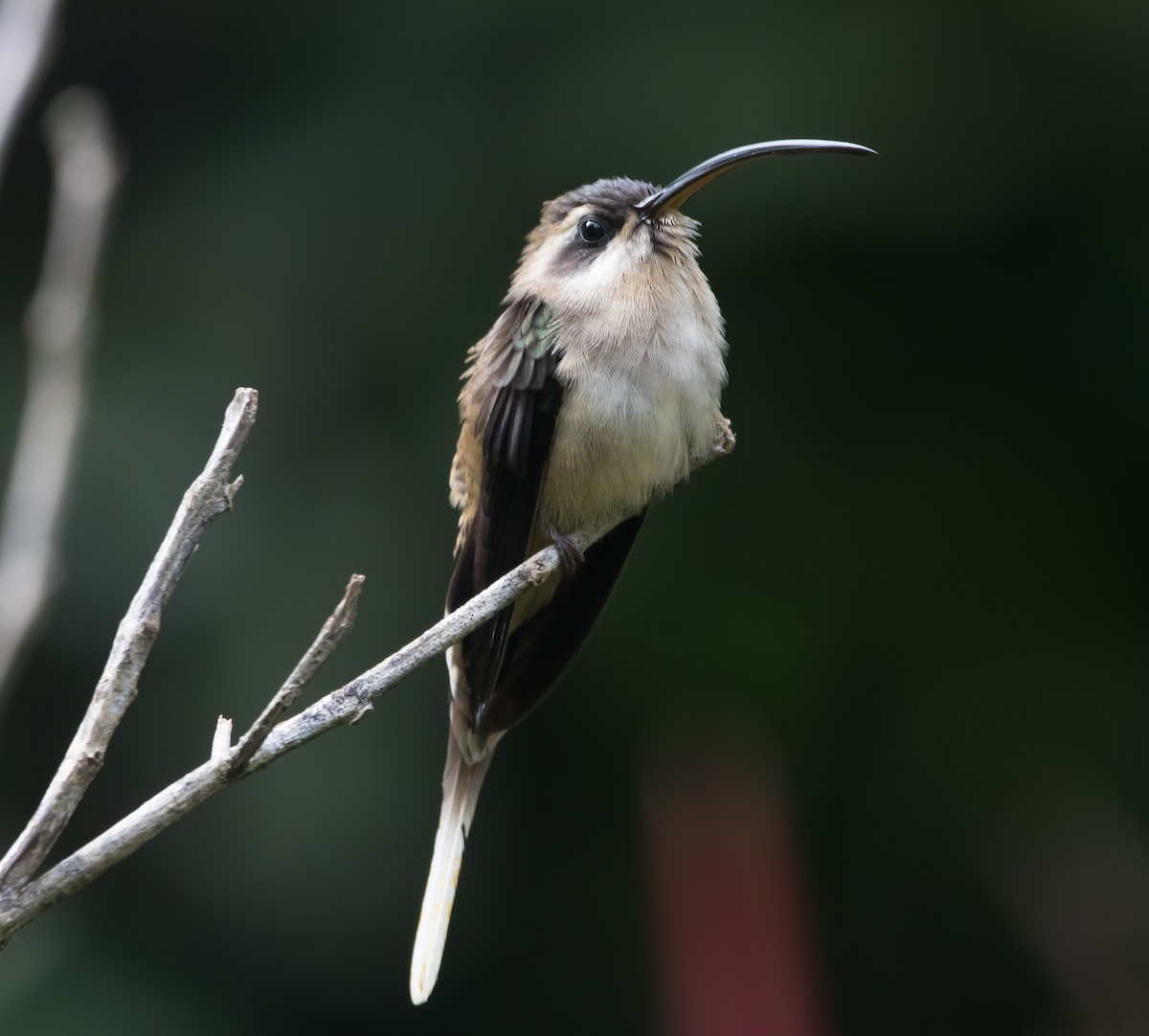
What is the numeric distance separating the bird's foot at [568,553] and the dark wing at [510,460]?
109 mm

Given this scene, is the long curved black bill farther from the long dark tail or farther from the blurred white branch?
the blurred white branch

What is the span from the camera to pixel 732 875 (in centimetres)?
348

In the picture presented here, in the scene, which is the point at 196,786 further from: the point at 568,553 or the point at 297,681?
the point at 568,553

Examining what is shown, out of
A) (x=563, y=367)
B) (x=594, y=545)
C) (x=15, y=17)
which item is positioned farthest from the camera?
(x=594, y=545)

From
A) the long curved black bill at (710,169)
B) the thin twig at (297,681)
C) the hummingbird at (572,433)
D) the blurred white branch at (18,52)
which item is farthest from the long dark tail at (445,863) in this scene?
the blurred white branch at (18,52)

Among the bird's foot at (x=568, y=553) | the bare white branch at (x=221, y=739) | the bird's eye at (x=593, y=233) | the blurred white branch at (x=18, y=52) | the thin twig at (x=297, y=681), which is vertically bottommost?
the bird's foot at (x=568, y=553)

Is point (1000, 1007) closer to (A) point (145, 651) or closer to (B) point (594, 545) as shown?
(B) point (594, 545)

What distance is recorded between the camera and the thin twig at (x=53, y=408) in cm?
169

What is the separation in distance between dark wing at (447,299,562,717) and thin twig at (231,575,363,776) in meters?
1.29

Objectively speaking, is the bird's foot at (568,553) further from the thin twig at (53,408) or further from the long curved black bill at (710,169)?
the thin twig at (53,408)

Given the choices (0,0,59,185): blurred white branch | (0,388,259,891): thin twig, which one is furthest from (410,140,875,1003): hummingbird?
(0,0,59,185): blurred white branch

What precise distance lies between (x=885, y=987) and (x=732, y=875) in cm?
207

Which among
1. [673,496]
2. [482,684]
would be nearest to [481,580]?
[482,684]

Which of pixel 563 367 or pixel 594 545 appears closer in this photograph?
→ pixel 563 367
